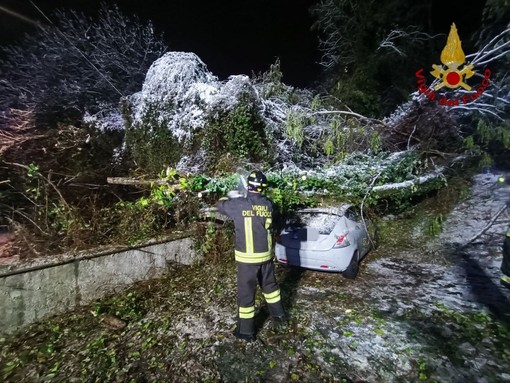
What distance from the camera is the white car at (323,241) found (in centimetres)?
464

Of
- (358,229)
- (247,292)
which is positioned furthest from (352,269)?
(247,292)

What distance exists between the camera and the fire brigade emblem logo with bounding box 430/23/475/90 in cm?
695

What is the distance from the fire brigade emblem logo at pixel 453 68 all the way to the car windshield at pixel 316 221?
4757mm

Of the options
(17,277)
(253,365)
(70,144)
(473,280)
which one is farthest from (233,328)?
(70,144)

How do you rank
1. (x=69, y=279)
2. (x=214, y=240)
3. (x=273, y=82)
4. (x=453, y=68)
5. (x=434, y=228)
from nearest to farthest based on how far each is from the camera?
(x=69, y=279), (x=214, y=240), (x=434, y=228), (x=453, y=68), (x=273, y=82)

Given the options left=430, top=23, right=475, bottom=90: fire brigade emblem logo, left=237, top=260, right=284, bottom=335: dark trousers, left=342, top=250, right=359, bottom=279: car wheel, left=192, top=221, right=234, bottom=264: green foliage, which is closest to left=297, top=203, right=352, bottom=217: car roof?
left=342, top=250, right=359, bottom=279: car wheel

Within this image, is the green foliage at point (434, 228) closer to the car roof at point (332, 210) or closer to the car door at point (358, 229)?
the car door at point (358, 229)

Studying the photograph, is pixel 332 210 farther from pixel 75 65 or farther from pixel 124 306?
pixel 75 65

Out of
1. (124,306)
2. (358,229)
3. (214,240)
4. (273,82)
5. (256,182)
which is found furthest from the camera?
(273,82)

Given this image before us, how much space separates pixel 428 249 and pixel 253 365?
4938 mm

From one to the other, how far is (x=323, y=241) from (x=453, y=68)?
19.3 feet

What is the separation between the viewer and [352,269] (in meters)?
4.91

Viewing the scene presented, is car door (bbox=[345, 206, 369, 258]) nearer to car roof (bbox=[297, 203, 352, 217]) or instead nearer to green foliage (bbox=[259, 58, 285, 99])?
car roof (bbox=[297, 203, 352, 217])

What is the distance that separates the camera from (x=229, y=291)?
4617 mm
